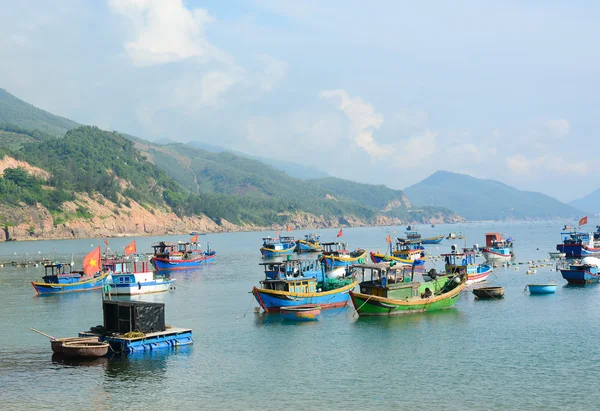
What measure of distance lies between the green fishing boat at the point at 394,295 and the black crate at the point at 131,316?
20.3 meters

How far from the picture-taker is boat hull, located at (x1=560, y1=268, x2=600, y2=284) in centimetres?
8681

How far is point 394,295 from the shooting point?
6094 cm

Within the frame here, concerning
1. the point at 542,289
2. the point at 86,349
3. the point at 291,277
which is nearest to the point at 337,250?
the point at 542,289

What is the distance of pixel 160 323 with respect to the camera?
47.9 meters

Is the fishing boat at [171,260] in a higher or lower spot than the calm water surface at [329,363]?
higher

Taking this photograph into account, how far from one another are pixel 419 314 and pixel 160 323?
2623 cm

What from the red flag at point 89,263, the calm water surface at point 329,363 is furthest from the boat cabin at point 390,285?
the red flag at point 89,263

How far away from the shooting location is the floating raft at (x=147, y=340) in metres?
45.2

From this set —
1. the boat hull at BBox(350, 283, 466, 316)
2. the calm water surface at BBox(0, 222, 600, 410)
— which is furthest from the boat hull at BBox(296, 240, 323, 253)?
the boat hull at BBox(350, 283, 466, 316)

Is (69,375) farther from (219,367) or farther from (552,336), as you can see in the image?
(552,336)

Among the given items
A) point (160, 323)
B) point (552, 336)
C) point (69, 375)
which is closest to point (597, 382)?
point (552, 336)

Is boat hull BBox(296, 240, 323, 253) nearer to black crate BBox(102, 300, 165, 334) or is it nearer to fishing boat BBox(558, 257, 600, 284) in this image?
fishing boat BBox(558, 257, 600, 284)

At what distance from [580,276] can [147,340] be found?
208ft

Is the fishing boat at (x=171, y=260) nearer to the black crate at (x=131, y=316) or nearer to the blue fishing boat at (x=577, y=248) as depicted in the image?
the black crate at (x=131, y=316)
